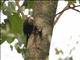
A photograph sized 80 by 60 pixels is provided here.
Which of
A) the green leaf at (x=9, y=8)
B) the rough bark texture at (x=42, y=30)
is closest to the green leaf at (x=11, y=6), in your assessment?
the green leaf at (x=9, y=8)

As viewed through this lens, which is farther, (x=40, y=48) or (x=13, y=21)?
(x=13, y=21)

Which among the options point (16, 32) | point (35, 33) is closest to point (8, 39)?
point (16, 32)

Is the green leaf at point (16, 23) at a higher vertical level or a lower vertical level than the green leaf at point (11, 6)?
lower

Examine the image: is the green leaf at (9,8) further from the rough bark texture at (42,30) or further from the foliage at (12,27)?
the rough bark texture at (42,30)

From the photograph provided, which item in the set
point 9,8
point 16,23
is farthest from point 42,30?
point 9,8

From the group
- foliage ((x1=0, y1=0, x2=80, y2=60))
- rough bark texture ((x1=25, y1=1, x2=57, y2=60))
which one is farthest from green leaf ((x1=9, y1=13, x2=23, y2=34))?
rough bark texture ((x1=25, y1=1, x2=57, y2=60))

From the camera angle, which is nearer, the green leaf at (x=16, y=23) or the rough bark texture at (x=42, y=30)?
the rough bark texture at (x=42, y=30)

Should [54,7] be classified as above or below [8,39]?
above

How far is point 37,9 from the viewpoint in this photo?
466mm

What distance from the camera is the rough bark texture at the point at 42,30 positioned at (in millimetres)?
438

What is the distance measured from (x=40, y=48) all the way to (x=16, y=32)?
15 centimetres

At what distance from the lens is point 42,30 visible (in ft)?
1.50

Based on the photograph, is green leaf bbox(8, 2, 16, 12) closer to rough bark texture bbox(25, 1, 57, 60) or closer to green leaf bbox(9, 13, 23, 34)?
green leaf bbox(9, 13, 23, 34)

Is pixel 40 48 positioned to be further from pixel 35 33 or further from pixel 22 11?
pixel 22 11
